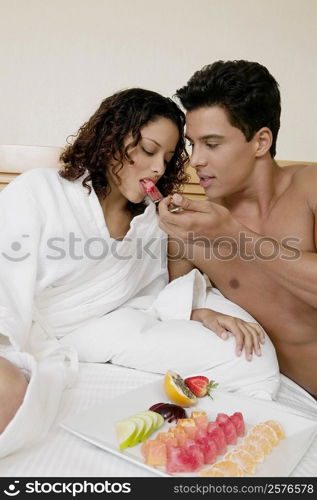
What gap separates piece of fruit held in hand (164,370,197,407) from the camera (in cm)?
122

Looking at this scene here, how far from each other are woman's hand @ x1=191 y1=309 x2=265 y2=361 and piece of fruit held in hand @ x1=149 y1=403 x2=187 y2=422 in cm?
36

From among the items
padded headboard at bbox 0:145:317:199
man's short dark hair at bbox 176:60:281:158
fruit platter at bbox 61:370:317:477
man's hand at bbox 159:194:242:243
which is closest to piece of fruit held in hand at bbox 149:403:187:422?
fruit platter at bbox 61:370:317:477

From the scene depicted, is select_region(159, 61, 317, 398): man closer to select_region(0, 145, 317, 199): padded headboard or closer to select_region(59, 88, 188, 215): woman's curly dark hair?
select_region(59, 88, 188, 215): woman's curly dark hair

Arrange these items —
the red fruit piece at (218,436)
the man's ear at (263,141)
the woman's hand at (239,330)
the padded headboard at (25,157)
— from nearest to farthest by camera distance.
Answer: the red fruit piece at (218,436) < the woman's hand at (239,330) < the man's ear at (263,141) < the padded headboard at (25,157)

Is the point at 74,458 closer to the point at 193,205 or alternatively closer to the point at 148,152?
the point at 193,205

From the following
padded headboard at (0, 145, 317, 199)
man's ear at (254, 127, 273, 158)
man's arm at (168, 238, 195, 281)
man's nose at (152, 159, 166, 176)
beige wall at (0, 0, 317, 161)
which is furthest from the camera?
beige wall at (0, 0, 317, 161)

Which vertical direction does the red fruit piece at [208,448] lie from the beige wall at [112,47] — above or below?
below

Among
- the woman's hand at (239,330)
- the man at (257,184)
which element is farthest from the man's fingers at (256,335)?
the man at (257,184)

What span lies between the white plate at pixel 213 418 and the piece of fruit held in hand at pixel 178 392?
0.02 metres

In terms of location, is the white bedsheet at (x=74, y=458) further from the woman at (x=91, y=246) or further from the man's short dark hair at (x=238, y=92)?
the man's short dark hair at (x=238, y=92)

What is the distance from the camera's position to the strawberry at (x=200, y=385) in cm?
130

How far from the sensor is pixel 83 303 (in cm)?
163

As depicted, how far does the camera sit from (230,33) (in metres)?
2.59

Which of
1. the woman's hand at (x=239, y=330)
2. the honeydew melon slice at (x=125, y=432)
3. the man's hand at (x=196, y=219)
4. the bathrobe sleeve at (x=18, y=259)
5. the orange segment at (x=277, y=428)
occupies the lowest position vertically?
the woman's hand at (x=239, y=330)
